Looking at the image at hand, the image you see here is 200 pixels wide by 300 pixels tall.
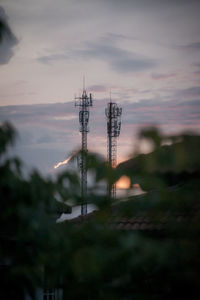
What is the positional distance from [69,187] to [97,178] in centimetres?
32

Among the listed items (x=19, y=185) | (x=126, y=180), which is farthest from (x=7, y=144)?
(x=126, y=180)

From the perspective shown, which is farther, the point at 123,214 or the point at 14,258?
the point at 14,258

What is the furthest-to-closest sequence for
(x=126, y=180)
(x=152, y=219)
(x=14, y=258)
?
1. (x=14, y=258)
2. (x=152, y=219)
3. (x=126, y=180)

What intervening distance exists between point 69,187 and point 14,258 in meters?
0.62

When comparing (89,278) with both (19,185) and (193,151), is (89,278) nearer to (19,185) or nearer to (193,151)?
(19,185)

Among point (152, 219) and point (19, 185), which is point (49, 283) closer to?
point (19, 185)

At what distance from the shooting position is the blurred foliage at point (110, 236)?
5.48 ft

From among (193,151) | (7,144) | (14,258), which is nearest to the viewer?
(193,151)

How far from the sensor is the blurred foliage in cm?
167

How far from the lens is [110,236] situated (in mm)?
1875

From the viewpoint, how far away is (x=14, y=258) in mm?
2016

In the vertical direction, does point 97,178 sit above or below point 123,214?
above

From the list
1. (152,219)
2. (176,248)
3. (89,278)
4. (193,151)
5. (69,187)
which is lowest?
(89,278)

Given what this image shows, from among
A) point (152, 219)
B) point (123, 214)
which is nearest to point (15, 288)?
point (123, 214)
